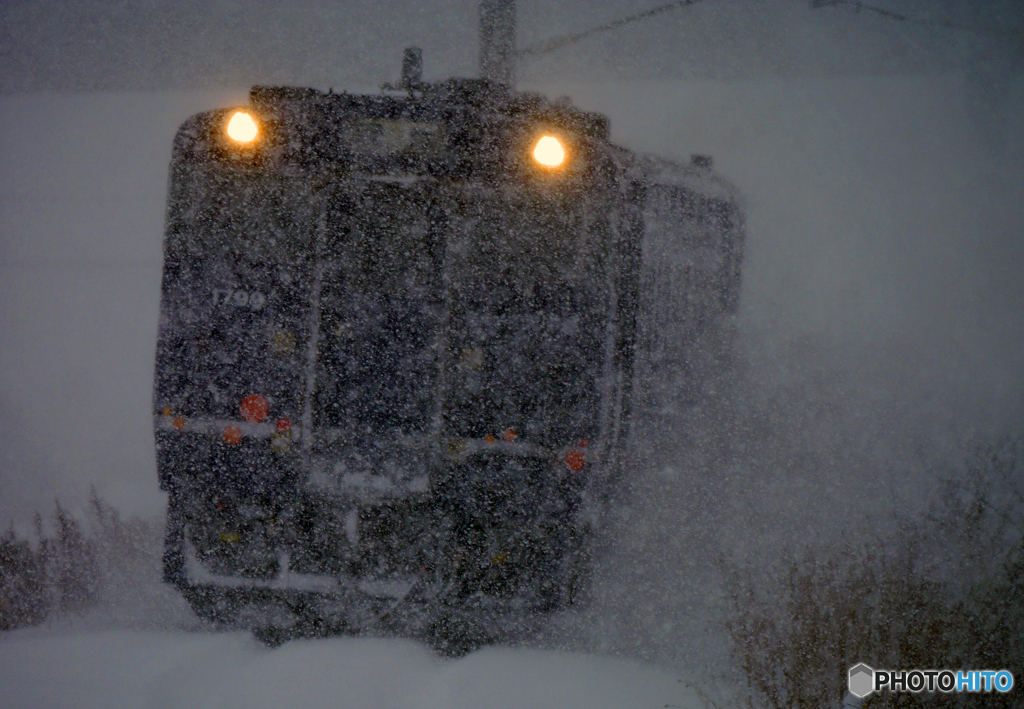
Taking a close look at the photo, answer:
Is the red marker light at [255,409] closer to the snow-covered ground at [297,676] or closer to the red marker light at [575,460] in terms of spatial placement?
the snow-covered ground at [297,676]

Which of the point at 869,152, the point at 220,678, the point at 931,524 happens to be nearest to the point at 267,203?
the point at 220,678

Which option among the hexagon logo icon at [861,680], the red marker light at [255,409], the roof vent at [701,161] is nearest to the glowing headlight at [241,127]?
the red marker light at [255,409]

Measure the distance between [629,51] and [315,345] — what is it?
530 centimetres

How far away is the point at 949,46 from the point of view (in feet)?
23.0

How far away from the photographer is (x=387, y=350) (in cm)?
428

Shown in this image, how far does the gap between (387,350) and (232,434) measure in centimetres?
99

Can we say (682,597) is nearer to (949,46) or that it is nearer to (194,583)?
(194,583)

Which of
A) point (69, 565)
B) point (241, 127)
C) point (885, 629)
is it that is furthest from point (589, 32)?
point (69, 565)

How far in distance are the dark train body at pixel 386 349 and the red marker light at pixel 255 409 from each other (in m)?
0.01

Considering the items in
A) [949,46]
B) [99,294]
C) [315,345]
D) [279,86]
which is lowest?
[315,345]

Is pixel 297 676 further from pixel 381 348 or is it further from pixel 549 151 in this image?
pixel 549 151

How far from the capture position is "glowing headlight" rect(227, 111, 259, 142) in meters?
3.97

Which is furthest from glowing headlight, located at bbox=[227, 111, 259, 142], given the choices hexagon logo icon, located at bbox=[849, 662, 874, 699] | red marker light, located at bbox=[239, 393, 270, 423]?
hexagon logo icon, located at bbox=[849, 662, 874, 699]

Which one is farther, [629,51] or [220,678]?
[629,51]
